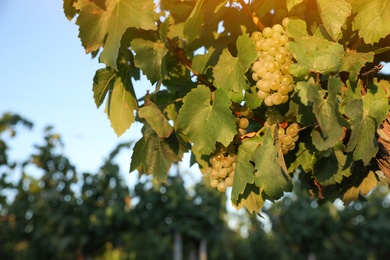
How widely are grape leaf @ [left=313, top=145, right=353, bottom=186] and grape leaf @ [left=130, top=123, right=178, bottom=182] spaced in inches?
23.0

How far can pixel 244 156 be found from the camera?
1844 mm

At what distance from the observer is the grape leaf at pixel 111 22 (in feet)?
5.98

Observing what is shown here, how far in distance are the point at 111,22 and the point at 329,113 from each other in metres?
0.89

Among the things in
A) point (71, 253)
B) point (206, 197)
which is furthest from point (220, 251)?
point (71, 253)

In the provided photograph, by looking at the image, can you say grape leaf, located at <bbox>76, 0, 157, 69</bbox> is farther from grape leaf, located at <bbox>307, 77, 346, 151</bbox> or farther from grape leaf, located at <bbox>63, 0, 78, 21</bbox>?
grape leaf, located at <bbox>307, 77, 346, 151</bbox>

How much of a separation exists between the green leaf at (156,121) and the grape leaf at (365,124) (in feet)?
2.16

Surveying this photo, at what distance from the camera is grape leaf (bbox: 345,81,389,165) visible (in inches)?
64.2

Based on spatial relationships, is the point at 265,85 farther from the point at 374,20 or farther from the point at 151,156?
the point at 151,156

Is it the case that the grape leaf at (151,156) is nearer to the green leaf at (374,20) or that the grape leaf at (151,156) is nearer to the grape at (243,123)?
the grape at (243,123)

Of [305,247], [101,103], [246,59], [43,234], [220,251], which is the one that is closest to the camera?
[246,59]

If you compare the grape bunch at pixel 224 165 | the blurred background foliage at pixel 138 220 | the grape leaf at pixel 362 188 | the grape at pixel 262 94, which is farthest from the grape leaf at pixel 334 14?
the blurred background foliage at pixel 138 220

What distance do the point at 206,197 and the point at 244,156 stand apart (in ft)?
44.1

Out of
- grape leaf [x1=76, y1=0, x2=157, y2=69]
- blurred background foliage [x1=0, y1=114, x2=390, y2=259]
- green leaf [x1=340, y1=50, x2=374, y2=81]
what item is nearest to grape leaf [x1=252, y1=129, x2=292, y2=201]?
green leaf [x1=340, y1=50, x2=374, y2=81]

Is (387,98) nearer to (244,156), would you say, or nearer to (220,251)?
(244,156)
